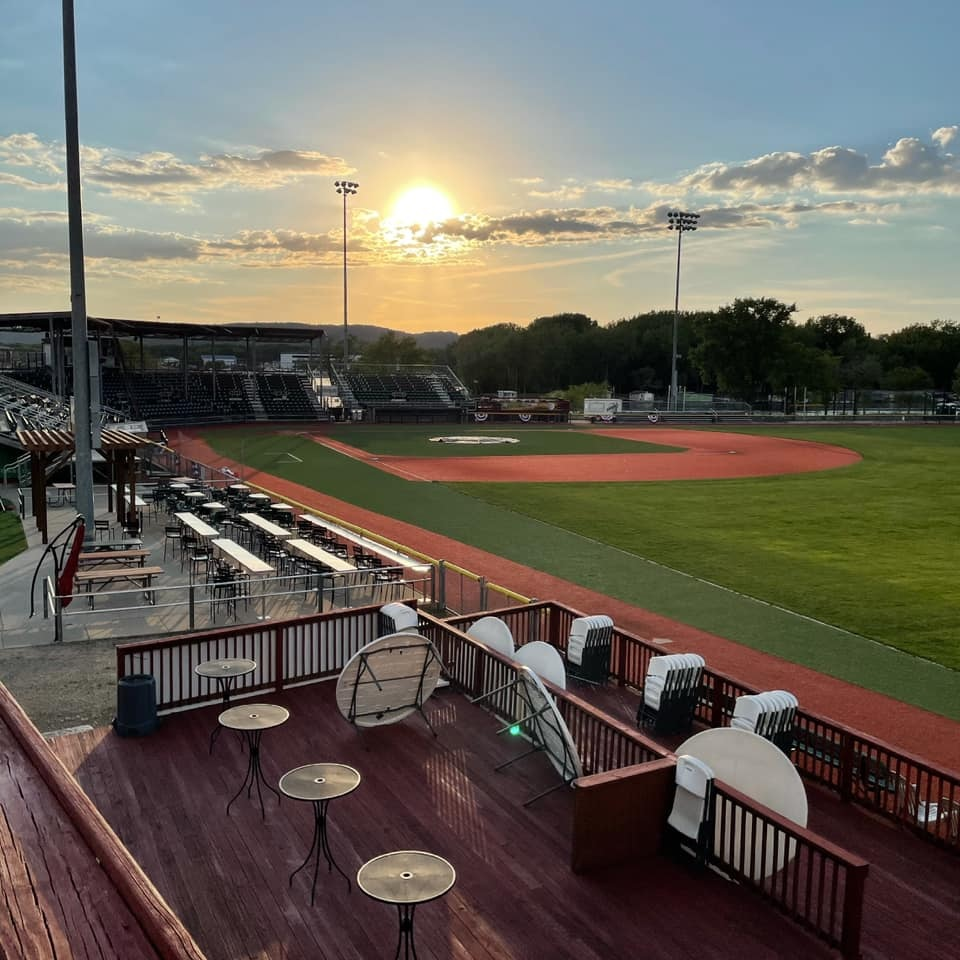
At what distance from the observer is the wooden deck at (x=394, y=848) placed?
6.17 m

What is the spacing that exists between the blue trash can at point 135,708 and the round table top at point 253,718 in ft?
5.17

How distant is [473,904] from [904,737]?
26.5 feet

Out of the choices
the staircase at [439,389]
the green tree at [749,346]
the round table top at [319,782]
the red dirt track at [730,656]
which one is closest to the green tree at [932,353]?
the green tree at [749,346]

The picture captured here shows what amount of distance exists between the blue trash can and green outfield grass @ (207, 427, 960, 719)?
35.1 feet

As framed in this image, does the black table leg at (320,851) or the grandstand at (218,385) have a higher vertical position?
the grandstand at (218,385)

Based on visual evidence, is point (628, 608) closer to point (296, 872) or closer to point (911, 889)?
point (911, 889)

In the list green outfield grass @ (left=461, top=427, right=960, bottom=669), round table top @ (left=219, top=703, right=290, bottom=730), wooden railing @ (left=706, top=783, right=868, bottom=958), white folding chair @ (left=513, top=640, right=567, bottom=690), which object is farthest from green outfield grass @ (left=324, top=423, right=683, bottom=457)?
wooden railing @ (left=706, top=783, right=868, bottom=958)

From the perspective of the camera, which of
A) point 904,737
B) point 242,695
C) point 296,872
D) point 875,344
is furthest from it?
point 875,344

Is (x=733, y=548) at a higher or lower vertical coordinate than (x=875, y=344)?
lower

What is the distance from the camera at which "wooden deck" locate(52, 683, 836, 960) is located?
6.17 meters

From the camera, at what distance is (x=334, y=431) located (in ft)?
217

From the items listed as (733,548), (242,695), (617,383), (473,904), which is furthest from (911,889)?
(617,383)

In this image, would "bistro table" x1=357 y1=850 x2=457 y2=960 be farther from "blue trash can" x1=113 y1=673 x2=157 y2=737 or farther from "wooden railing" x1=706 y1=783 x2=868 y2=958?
"blue trash can" x1=113 y1=673 x2=157 y2=737

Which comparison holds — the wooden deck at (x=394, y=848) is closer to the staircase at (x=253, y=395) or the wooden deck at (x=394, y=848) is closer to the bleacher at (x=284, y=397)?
the staircase at (x=253, y=395)
